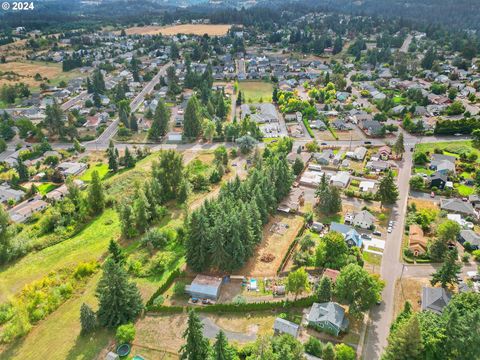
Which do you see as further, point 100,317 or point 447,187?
point 447,187

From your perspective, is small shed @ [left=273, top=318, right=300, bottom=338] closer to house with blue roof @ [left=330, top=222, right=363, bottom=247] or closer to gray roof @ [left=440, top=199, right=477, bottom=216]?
house with blue roof @ [left=330, top=222, right=363, bottom=247]

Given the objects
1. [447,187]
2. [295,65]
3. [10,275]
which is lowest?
[10,275]

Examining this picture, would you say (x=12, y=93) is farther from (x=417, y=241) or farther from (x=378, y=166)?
(x=417, y=241)

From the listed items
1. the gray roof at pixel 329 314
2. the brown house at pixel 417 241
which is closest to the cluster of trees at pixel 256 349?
the gray roof at pixel 329 314

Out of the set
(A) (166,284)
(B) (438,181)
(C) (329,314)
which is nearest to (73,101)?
(A) (166,284)

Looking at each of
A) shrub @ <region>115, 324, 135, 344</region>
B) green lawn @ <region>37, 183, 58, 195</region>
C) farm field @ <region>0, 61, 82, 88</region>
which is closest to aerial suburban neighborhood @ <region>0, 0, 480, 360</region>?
shrub @ <region>115, 324, 135, 344</region>

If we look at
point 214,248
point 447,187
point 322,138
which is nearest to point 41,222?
point 214,248

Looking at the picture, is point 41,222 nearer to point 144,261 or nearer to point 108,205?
point 108,205
